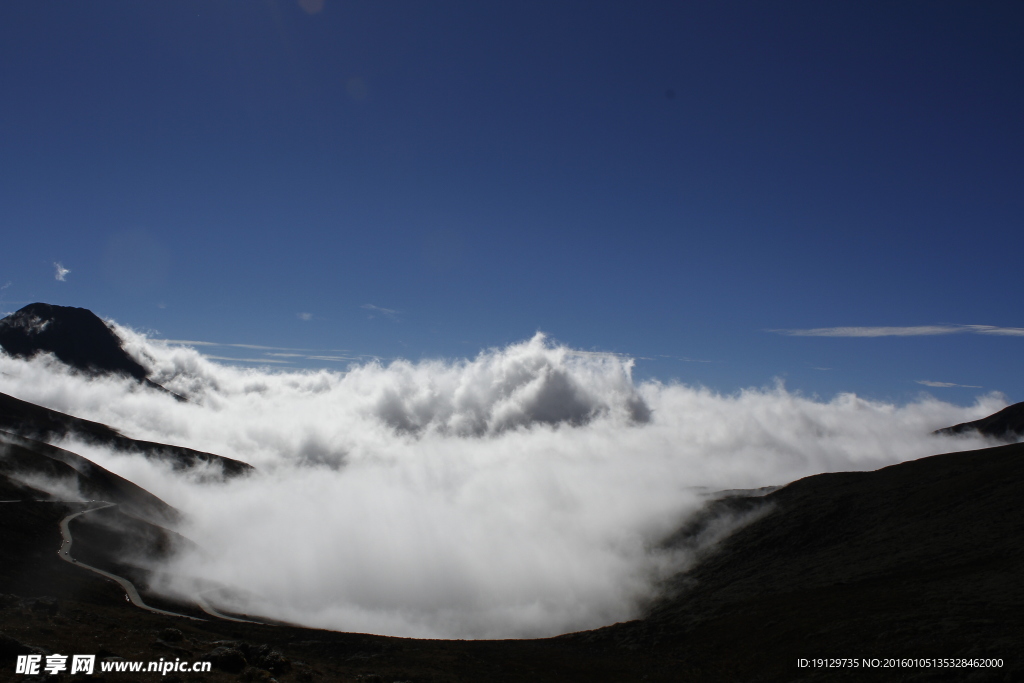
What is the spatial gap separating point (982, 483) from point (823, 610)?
56840mm

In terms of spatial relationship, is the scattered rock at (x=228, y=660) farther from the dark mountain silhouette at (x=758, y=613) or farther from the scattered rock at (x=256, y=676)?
the scattered rock at (x=256, y=676)

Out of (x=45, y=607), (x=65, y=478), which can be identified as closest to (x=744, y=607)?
(x=45, y=607)

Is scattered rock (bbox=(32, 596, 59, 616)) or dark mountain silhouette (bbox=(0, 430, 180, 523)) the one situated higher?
dark mountain silhouette (bbox=(0, 430, 180, 523))

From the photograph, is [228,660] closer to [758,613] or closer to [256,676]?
[256,676]

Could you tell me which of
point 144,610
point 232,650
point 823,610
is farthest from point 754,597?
point 144,610

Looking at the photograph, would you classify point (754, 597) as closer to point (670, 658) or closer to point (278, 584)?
point (670, 658)

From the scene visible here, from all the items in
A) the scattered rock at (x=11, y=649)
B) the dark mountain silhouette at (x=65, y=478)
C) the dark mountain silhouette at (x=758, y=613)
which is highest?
the dark mountain silhouette at (x=65, y=478)

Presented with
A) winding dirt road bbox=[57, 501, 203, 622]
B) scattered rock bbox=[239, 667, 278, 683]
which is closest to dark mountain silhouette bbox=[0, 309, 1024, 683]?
scattered rock bbox=[239, 667, 278, 683]

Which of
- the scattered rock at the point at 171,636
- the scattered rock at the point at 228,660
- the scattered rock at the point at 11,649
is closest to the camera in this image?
the scattered rock at the point at 11,649

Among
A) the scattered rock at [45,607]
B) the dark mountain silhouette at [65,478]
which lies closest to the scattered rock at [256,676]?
the scattered rock at [45,607]

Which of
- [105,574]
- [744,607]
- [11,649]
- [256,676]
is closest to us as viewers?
[11,649]

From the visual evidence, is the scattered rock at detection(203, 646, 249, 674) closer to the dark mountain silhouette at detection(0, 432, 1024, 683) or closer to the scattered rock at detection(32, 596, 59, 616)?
the dark mountain silhouette at detection(0, 432, 1024, 683)

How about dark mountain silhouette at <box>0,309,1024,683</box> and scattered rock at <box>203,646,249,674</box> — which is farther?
dark mountain silhouette at <box>0,309,1024,683</box>

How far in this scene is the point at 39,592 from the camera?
5994cm
